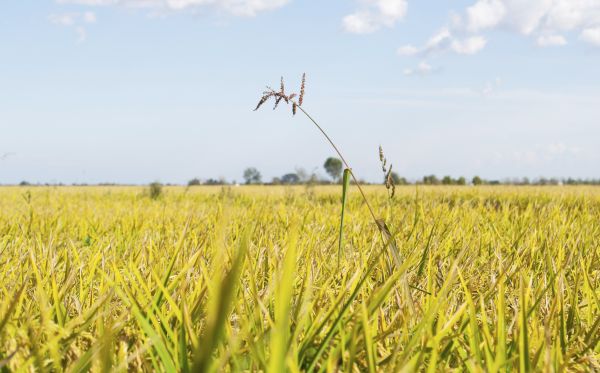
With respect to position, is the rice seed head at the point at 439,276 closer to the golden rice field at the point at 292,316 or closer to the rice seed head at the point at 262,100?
the golden rice field at the point at 292,316

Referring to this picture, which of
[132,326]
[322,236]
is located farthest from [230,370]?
[322,236]

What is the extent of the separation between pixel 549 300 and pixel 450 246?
0.80 metres

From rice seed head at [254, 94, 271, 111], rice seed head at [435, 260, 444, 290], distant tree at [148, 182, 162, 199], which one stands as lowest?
rice seed head at [435, 260, 444, 290]

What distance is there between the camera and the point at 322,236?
2654 mm

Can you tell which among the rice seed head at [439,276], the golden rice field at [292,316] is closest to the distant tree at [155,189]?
the golden rice field at [292,316]

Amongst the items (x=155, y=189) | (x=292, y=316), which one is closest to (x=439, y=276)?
(x=292, y=316)

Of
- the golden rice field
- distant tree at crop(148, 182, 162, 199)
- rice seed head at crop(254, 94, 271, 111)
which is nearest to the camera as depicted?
the golden rice field

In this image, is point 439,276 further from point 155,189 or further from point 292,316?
point 155,189

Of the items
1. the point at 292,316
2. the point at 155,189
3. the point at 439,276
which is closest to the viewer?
the point at 292,316

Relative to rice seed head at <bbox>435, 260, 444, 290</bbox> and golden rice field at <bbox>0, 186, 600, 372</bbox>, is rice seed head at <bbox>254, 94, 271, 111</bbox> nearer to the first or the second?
golden rice field at <bbox>0, 186, 600, 372</bbox>

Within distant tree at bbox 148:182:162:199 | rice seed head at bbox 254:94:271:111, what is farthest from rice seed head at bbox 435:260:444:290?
distant tree at bbox 148:182:162:199

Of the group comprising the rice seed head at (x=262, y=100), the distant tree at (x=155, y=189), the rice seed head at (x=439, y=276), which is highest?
the rice seed head at (x=262, y=100)

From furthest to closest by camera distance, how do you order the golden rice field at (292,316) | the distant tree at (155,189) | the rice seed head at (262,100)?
the distant tree at (155,189), the rice seed head at (262,100), the golden rice field at (292,316)

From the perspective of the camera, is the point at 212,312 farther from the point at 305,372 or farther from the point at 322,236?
the point at 322,236
